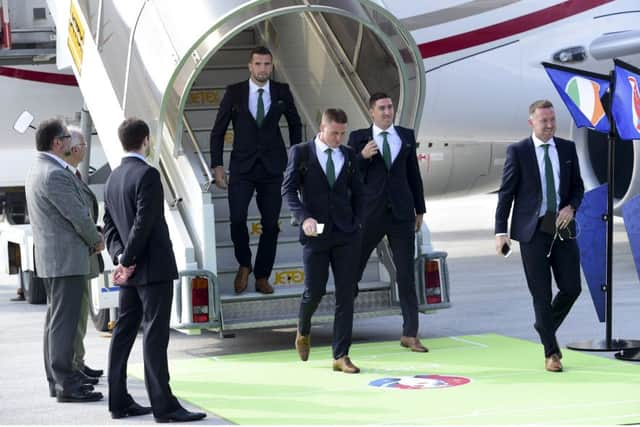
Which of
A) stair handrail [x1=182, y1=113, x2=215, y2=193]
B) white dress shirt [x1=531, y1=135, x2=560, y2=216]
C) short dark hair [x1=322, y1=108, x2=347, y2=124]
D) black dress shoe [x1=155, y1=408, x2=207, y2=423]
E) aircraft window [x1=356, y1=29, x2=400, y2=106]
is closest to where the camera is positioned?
black dress shoe [x1=155, y1=408, x2=207, y2=423]

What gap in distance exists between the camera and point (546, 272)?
786cm

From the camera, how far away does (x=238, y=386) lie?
25.4ft

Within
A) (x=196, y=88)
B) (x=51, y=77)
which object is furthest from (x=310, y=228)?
(x=51, y=77)

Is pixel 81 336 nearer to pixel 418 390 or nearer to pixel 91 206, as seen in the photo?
pixel 91 206

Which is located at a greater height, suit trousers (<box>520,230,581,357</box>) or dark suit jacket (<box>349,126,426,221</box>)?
dark suit jacket (<box>349,126,426,221</box>)

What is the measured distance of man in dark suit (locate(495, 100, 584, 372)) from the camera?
7.85 m

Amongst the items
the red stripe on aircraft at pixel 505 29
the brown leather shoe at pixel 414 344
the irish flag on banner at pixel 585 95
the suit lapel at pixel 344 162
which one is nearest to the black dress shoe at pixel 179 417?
the suit lapel at pixel 344 162

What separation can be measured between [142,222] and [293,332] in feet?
12.7

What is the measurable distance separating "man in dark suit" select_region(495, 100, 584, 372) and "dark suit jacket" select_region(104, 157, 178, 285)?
2.33m

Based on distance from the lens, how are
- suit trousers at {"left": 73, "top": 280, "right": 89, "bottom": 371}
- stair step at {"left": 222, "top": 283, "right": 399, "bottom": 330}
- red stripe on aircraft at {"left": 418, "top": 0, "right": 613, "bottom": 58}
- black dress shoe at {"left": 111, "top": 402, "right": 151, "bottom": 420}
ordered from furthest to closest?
red stripe on aircraft at {"left": 418, "top": 0, "right": 613, "bottom": 58} → stair step at {"left": 222, "top": 283, "right": 399, "bottom": 330} → suit trousers at {"left": 73, "top": 280, "right": 89, "bottom": 371} → black dress shoe at {"left": 111, "top": 402, "right": 151, "bottom": 420}

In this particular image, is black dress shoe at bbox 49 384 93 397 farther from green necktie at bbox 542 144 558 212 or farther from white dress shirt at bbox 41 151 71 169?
green necktie at bbox 542 144 558 212

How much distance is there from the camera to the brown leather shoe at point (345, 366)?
8023mm

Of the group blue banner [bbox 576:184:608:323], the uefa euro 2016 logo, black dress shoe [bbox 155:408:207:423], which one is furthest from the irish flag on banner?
black dress shoe [bbox 155:408:207:423]

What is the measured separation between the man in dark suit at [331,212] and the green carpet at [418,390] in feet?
1.25
